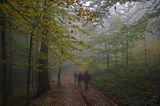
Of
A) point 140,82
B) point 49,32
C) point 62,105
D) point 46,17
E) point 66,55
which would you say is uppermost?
point 46,17

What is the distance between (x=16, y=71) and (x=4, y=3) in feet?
81.9

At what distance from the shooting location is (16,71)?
29.5m

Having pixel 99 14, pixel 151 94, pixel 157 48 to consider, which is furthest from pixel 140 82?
pixel 157 48

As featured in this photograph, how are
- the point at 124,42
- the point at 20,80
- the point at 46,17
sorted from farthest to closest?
the point at 20,80 < the point at 124,42 < the point at 46,17

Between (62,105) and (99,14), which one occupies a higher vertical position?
(99,14)

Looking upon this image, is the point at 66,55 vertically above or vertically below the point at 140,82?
above

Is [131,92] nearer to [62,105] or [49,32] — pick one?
[62,105]

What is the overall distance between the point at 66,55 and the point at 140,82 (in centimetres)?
1163

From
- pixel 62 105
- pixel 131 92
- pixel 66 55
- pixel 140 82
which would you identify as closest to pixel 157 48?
pixel 140 82

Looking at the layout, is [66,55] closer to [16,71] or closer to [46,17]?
[46,17]

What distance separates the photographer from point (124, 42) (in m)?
25.7

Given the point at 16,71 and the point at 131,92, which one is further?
the point at 16,71

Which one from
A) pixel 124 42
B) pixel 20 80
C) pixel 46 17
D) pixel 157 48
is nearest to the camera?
pixel 46 17

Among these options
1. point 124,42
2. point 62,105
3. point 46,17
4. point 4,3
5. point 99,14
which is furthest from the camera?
point 124,42
